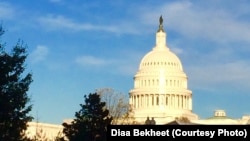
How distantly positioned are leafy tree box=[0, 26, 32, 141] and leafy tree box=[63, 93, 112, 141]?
17.4 metres

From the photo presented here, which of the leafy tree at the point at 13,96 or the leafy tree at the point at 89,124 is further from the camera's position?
the leafy tree at the point at 89,124

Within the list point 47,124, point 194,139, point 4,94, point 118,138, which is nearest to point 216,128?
point 194,139

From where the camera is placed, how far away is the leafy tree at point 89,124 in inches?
2402

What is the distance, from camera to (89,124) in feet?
204

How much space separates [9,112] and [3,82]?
1.71 meters

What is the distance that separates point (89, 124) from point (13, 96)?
2167 centimetres

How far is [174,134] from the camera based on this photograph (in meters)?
17.3

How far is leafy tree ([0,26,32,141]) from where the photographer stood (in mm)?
40312

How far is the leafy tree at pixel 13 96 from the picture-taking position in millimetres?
40312

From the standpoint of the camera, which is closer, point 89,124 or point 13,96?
point 13,96

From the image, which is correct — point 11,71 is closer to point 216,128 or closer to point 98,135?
point 98,135

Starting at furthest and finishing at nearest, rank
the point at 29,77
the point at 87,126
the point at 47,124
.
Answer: the point at 47,124
the point at 87,126
the point at 29,77

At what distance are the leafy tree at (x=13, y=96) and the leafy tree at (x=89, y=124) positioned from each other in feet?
57.1

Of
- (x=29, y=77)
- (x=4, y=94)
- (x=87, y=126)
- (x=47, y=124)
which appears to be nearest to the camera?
(x=4, y=94)
